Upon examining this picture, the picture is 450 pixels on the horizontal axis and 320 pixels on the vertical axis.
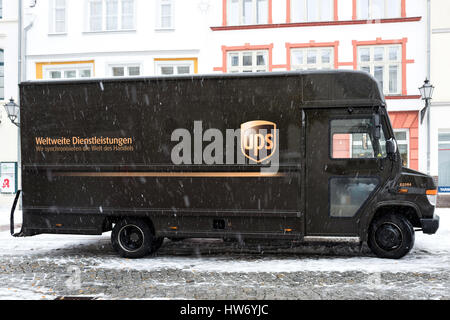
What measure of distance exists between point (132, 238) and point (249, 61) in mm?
12647

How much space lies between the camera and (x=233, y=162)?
7.76m

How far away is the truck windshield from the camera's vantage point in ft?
25.2

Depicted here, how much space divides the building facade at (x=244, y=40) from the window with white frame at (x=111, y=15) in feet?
0.14

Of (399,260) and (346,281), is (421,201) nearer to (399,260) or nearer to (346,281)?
(399,260)

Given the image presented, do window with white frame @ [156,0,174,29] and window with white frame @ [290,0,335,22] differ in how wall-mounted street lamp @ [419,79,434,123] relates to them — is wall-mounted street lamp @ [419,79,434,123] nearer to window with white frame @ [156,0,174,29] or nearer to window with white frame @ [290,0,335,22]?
window with white frame @ [290,0,335,22]

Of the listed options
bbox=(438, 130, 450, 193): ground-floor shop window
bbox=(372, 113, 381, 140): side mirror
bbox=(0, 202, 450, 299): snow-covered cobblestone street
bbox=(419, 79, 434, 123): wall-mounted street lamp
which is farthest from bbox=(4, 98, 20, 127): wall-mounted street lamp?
bbox=(438, 130, 450, 193): ground-floor shop window

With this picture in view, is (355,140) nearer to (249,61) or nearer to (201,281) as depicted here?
(201,281)

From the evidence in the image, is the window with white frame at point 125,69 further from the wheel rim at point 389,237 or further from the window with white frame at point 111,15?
the wheel rim at point 389,237

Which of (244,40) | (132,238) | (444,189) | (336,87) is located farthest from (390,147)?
(244,40)

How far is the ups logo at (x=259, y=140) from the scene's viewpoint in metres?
7.70

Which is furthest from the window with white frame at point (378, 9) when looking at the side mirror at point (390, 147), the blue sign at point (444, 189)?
the side mirror at point (390, 147)

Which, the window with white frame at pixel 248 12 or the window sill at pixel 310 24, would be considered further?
the window with white frame at pixel 248 12

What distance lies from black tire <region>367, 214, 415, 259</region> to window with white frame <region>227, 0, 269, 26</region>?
13384mm
